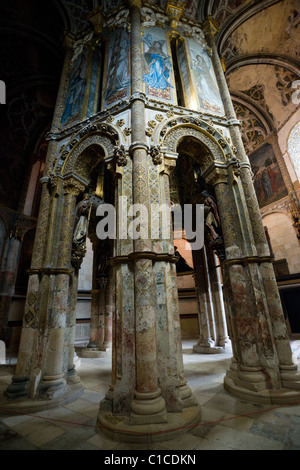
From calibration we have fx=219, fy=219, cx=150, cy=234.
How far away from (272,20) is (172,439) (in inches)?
570

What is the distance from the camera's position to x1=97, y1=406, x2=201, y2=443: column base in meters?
2.80

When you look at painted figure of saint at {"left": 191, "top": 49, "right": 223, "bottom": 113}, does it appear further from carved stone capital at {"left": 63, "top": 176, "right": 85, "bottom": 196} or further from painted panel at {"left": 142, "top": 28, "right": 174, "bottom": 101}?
carved stone capital at {"left": 63, "top": 176, "right": 85, "bottom": 196}

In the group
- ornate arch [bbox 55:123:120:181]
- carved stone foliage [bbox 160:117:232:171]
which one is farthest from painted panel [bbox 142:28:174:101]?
ornate arch [bbox 55:123:120:181]

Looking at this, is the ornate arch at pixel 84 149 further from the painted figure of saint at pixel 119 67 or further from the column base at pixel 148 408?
the column base at pixel 148 408

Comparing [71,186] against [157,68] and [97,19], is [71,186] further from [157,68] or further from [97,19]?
[97,19]

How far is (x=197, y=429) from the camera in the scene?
301 centimetres

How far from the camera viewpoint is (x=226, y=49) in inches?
370

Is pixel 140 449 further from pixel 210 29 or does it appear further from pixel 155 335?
pixel 210 29

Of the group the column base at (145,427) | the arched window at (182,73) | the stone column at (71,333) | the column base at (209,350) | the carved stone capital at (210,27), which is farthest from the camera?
the column base at (209,350)

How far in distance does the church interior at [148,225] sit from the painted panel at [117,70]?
47 millimetres

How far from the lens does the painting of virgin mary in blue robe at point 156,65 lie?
20.5 ft

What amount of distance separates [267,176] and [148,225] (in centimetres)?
1117

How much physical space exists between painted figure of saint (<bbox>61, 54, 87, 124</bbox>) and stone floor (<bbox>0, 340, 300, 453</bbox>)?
7391 millimetres

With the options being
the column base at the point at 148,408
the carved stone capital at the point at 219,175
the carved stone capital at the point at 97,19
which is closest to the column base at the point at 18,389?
the column base at the point at 148,408
